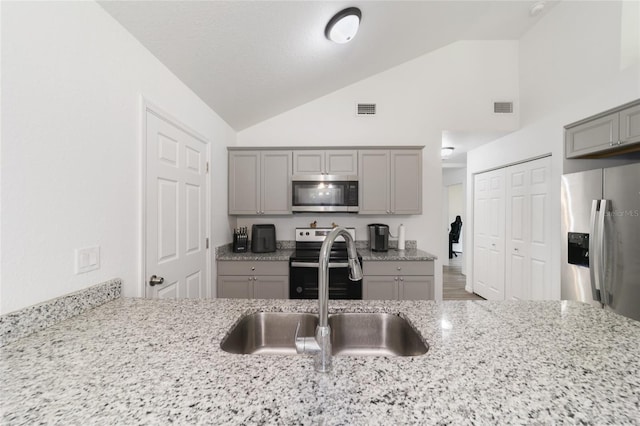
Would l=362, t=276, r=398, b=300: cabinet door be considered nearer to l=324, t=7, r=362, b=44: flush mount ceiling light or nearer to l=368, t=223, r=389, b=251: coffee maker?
l=368, t=223, r=389, b=251: coffee maker

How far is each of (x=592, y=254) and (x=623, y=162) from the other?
110 centimetres

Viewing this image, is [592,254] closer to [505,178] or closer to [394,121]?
[505,178]

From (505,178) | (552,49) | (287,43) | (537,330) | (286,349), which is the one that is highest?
(552,49)

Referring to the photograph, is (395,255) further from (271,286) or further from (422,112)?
(422,112)

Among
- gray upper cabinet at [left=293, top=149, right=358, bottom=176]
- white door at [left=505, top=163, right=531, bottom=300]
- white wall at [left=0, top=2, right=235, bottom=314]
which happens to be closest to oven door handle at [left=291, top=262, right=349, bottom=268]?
gray upper cabinet at [left=293, top=149, right=358, bottom=176]

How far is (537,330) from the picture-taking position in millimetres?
920

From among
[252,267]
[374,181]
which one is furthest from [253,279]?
[374,181]

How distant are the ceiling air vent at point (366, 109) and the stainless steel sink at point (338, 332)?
2721 millimetres

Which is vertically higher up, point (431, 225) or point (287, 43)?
point (287, 43)

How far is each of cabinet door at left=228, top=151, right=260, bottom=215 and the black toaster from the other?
0.21 meters

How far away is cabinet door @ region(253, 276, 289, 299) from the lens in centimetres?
268

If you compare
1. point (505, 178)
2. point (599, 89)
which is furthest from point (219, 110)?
point (505, 178)

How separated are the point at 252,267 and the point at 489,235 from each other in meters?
3.42

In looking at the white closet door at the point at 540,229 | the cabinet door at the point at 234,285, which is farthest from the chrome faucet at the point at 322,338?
the white closet door at the point at 540,229
